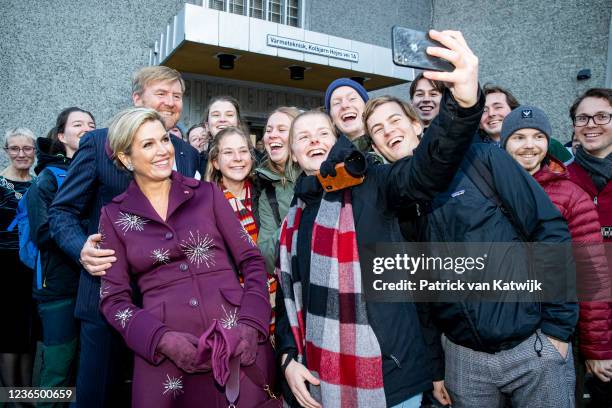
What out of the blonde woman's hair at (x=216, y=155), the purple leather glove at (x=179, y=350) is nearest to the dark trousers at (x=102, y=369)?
the purple leather glove at (x=179, y=350)

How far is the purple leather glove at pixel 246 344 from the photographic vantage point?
5.88ft

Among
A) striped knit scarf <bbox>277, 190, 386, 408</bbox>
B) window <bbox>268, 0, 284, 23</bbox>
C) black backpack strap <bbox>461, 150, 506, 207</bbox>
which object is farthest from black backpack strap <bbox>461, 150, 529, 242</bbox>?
window <bbox>268, 0, 284, 23</bbox>

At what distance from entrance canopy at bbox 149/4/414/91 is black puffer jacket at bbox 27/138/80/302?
4.15 meters

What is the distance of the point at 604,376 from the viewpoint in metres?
2.20

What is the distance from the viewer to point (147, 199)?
2043mm

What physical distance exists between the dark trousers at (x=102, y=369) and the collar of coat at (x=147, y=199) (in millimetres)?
727

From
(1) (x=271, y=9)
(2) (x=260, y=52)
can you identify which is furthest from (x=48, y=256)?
(1) (x=271, y=9)

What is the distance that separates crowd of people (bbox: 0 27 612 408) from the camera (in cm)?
167

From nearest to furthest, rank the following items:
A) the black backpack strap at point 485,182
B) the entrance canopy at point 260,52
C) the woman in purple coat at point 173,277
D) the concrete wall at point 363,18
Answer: the woman in purple coat at point 173,277 < the black backpack strap at point 485,182 < the entrance canopy at point 260,52 < the concrete wall at point 363,18

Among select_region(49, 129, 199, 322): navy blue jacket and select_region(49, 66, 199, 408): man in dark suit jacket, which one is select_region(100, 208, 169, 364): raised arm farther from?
select_region(49, 129, 199, 322): navy blue jacket

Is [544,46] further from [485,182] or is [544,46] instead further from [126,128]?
[126,128]

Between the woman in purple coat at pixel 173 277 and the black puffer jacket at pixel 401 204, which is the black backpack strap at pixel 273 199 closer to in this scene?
the woman in purple coat at pixel 173 277

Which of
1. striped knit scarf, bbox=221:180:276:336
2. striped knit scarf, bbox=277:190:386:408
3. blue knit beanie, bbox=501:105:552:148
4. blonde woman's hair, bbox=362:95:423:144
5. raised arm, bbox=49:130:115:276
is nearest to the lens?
striped knit scarf, bbox=277:190:386:408

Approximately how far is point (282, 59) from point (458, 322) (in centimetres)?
656
